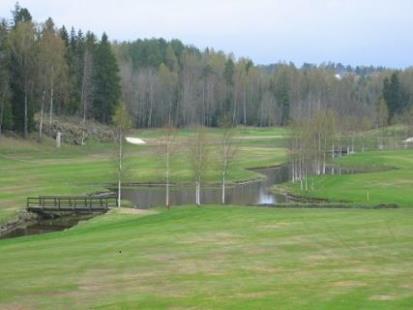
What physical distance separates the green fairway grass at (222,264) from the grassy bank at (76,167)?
20.9 meters

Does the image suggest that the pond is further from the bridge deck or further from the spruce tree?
the spruce tree

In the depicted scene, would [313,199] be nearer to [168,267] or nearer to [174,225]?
[174,225]

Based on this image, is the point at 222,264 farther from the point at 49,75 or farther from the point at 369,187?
the point at 49,75

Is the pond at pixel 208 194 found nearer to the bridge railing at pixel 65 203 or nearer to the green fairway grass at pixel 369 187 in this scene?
the green fairway grass at pixel 369 187

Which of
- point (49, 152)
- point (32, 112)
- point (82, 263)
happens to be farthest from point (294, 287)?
point (32, 112)

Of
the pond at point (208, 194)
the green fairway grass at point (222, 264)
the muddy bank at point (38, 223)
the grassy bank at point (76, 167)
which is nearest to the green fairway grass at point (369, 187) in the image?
the pond at point (208, 194)

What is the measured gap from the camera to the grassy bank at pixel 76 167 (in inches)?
2859

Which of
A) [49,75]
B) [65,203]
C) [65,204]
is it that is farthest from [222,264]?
[49,75]

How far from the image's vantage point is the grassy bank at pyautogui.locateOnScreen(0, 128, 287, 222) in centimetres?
7262

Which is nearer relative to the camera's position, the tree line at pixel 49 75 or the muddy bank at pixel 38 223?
the muddy bank at pixel 38 223

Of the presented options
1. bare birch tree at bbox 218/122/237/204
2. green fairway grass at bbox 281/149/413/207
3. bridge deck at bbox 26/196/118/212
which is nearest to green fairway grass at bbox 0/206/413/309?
bridge deck at bbox 26/196/118/212

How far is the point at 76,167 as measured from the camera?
9300cm

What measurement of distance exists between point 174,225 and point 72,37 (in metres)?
114

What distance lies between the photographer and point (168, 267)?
27.7m
